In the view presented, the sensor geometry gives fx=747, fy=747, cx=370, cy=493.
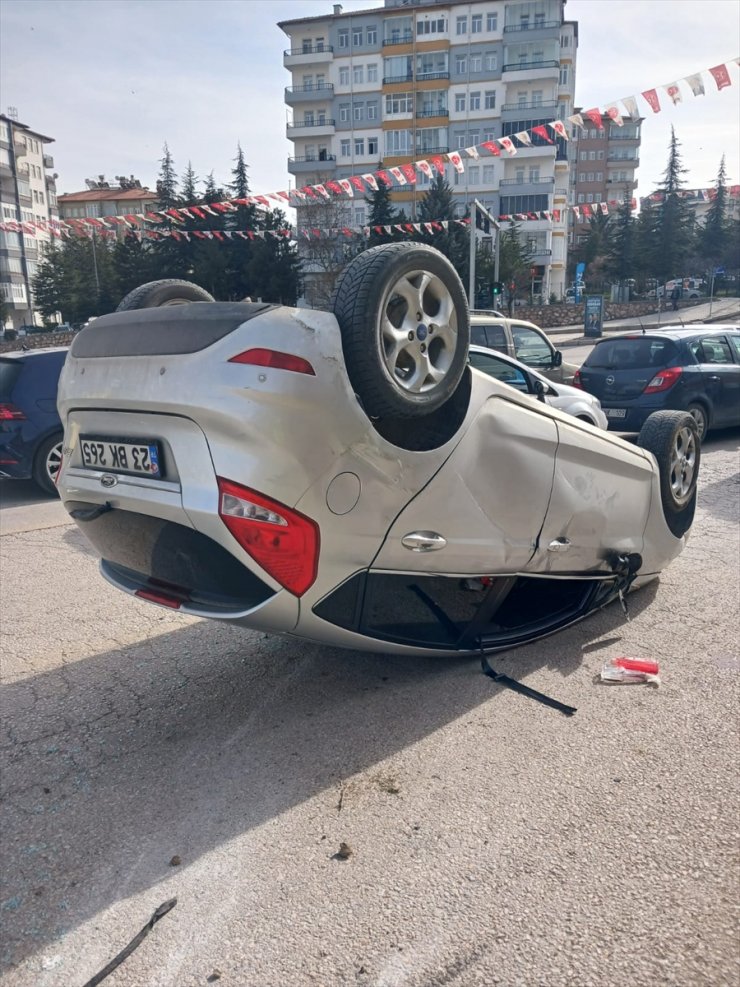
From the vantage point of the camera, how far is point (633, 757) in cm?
305

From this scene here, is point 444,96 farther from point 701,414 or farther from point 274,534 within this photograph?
point 274,534

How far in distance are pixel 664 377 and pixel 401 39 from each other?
65.3 m

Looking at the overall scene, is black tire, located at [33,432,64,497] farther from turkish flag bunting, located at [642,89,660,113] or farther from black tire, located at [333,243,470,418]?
turkish flag bunting, located at [642,89,660,113]

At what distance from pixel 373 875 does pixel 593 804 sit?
0.88 metres

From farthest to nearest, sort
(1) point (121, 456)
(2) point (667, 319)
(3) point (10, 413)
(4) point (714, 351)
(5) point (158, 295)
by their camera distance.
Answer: (2) point (667, 319) < (4) point (714, 351) < (3) point (10, 413) < (5) point (158, 295) < (1) point (121, 456)

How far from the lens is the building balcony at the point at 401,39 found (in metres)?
63.2

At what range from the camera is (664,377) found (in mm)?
10039

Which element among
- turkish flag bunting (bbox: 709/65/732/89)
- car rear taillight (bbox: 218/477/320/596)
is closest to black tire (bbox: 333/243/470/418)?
car rear taillight (bbox: 218/477/320/596)

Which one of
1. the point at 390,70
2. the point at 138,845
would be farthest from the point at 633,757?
the point at 390,70

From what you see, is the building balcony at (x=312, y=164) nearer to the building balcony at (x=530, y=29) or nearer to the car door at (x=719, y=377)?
the building balcony at (x=530, y=29)

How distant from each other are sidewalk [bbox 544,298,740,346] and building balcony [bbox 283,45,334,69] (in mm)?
35332

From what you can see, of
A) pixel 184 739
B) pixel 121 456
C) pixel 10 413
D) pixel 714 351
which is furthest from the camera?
pixel 714 351

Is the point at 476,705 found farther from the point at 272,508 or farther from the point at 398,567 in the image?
the point at 272,508

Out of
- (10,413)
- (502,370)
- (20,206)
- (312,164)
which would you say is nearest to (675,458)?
(502,370)
